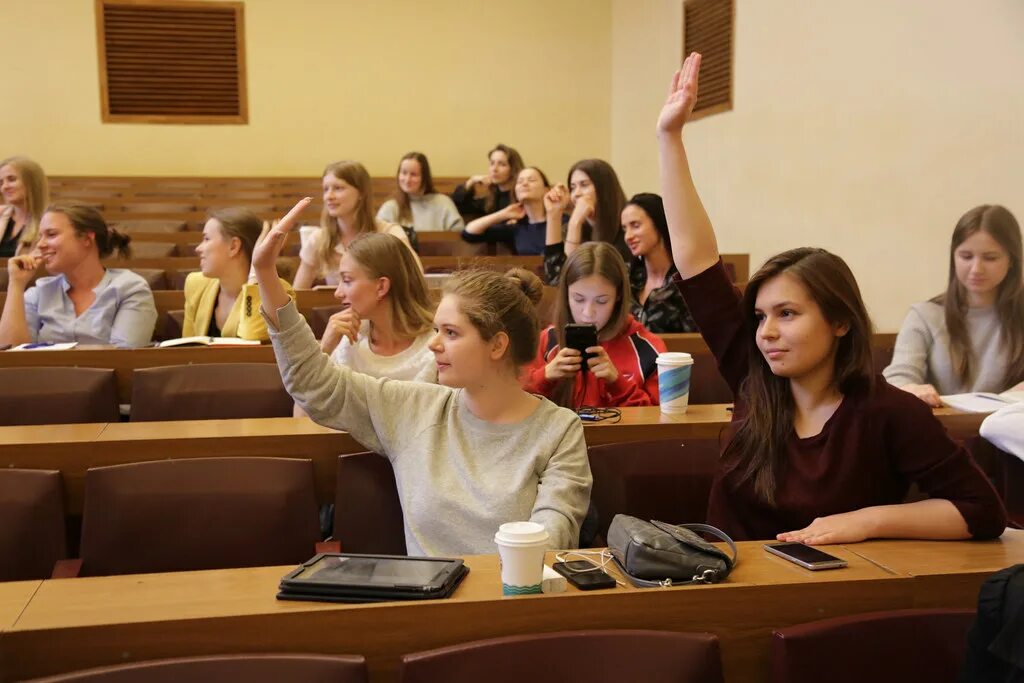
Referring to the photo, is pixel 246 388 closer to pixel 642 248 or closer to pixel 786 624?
pixel 642 248

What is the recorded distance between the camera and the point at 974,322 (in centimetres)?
270

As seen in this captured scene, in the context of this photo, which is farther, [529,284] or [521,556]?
[529,284]

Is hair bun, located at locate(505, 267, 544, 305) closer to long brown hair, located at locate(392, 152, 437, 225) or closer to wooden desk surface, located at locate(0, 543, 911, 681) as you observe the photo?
wooden desk surface, located at locate(0, 543, 911, 681)

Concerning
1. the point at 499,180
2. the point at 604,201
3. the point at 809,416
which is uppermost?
the point at 499,180

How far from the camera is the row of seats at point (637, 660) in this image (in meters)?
1.03

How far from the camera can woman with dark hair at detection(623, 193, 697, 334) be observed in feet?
10.3

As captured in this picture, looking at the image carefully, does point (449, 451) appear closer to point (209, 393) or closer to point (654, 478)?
point (654, 478)

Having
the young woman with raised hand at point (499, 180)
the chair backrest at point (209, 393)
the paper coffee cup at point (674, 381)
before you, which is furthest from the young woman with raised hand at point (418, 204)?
the paper coffee cup at point (674, 381)

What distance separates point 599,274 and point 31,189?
299 centimetres

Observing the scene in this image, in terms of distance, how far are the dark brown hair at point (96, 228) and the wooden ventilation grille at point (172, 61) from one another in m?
5.24

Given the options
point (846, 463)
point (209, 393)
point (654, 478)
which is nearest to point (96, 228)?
point (209, 393)

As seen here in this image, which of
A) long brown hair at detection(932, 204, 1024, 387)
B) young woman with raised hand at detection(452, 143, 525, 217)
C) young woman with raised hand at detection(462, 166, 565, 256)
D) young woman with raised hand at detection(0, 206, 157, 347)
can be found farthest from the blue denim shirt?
young woman with raised hand at detection(452, 143, 525, 217)

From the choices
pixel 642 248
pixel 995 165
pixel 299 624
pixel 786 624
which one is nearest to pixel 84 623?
pixel 299 624

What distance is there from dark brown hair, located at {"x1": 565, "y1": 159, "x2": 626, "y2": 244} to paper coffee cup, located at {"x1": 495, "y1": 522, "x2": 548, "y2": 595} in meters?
2.59
